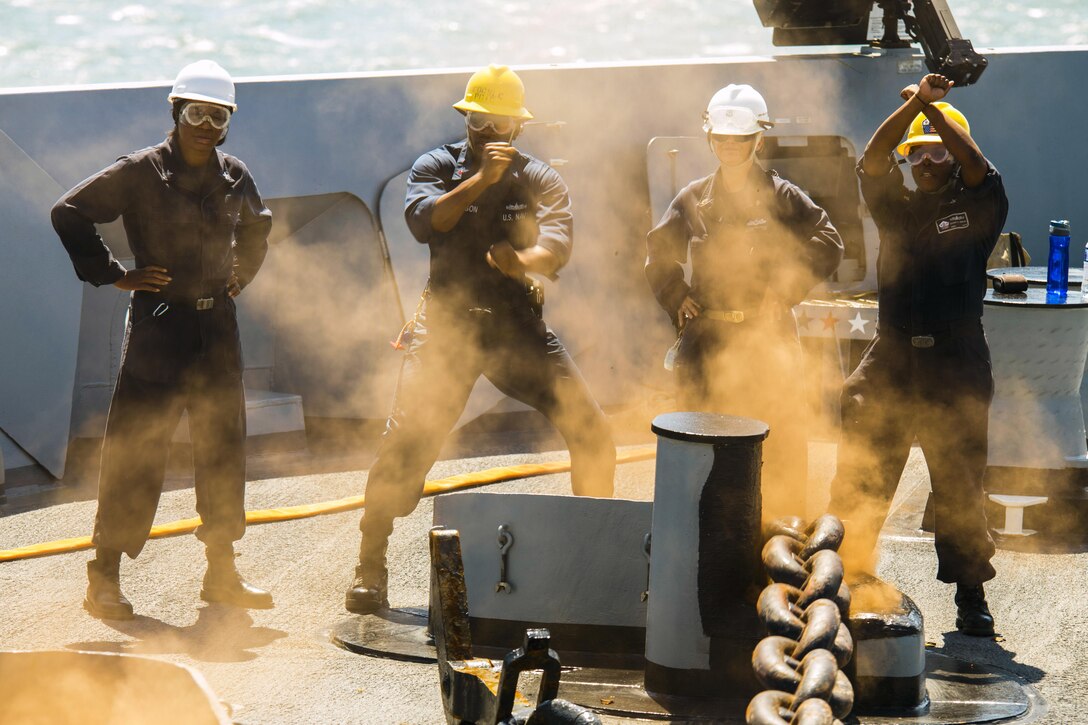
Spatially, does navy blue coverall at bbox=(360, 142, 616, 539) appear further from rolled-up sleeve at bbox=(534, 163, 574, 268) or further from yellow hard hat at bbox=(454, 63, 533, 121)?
yellow hard hat at bbox=(454, 63, 533, 121)

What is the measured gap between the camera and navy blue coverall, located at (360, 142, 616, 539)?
4887 mm

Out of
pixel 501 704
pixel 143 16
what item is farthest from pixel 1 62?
pixel 501 704

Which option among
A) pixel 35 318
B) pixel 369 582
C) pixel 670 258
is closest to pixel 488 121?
pixel 670 258

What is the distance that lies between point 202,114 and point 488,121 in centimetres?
104

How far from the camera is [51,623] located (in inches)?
188

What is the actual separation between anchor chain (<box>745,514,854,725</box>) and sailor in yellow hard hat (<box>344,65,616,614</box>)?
1575mm

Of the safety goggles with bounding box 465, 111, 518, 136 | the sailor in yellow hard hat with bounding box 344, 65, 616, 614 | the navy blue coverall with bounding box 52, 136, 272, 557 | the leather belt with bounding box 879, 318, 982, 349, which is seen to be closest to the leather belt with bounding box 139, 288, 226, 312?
the navy blue coverall with bounding box 52, 136, 272, 557

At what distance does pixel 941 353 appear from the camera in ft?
15.4

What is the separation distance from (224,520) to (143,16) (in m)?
44.6

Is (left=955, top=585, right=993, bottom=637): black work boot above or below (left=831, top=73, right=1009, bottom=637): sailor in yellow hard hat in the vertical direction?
below

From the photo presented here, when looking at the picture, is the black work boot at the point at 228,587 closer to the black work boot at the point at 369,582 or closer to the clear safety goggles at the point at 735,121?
the black work boot at the point at 369,582

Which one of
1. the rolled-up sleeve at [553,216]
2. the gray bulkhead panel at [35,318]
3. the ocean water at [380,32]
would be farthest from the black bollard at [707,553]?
the ocean water at [380,32]

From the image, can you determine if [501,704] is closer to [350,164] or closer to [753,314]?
[753,314]

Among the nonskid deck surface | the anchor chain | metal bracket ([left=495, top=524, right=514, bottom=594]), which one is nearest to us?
the anchor chain
